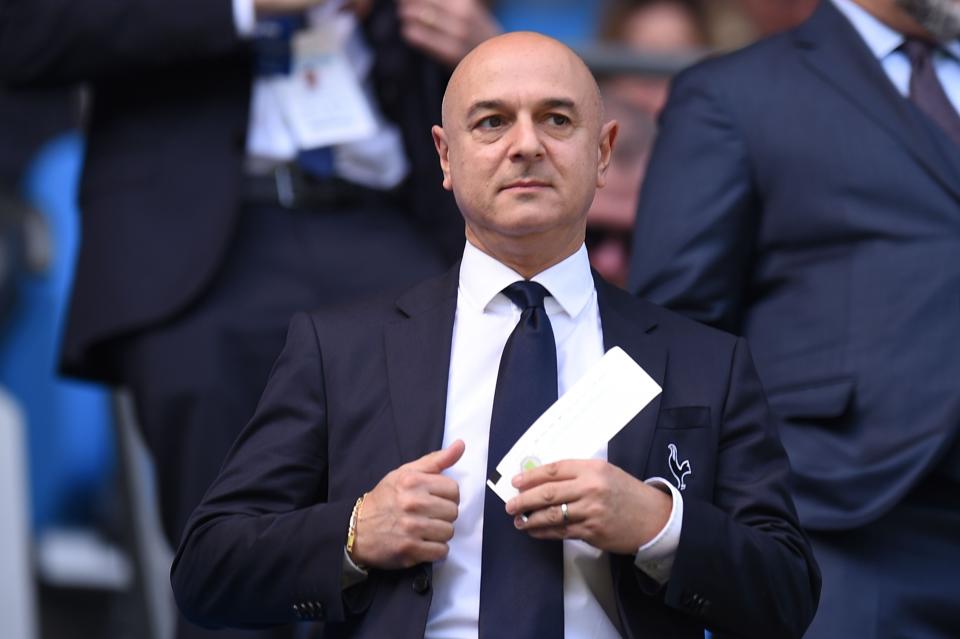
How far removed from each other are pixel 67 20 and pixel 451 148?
139cm

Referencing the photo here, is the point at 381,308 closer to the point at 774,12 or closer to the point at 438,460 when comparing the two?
the point at 438,460

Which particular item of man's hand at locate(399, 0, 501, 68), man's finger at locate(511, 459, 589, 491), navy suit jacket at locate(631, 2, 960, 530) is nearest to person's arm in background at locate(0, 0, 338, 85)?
man's hand at locate(399, 0, 501, 68)

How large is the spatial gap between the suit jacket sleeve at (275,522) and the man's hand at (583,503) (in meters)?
0.26

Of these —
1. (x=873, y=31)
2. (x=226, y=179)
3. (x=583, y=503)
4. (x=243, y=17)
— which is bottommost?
(x=583, y=503)

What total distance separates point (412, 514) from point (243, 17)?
1681 millimetres

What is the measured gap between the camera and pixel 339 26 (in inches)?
152

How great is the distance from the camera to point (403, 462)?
239cm

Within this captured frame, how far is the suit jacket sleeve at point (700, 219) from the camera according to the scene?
3154mm

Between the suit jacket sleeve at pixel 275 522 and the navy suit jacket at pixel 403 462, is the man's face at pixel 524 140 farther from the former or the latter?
the suit jacket sleeve at pixel 275 522

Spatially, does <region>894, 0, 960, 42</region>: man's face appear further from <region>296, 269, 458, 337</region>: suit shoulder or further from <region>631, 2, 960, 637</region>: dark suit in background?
<region>296, 269, 458, 337</region>: suit shoulder

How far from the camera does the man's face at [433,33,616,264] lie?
2404mm

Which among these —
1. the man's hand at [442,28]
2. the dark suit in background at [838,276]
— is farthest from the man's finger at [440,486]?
the man's hand at [442,28]

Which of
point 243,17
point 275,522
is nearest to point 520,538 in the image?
point 275,522

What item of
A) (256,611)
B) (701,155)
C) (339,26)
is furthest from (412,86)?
(256,611)
